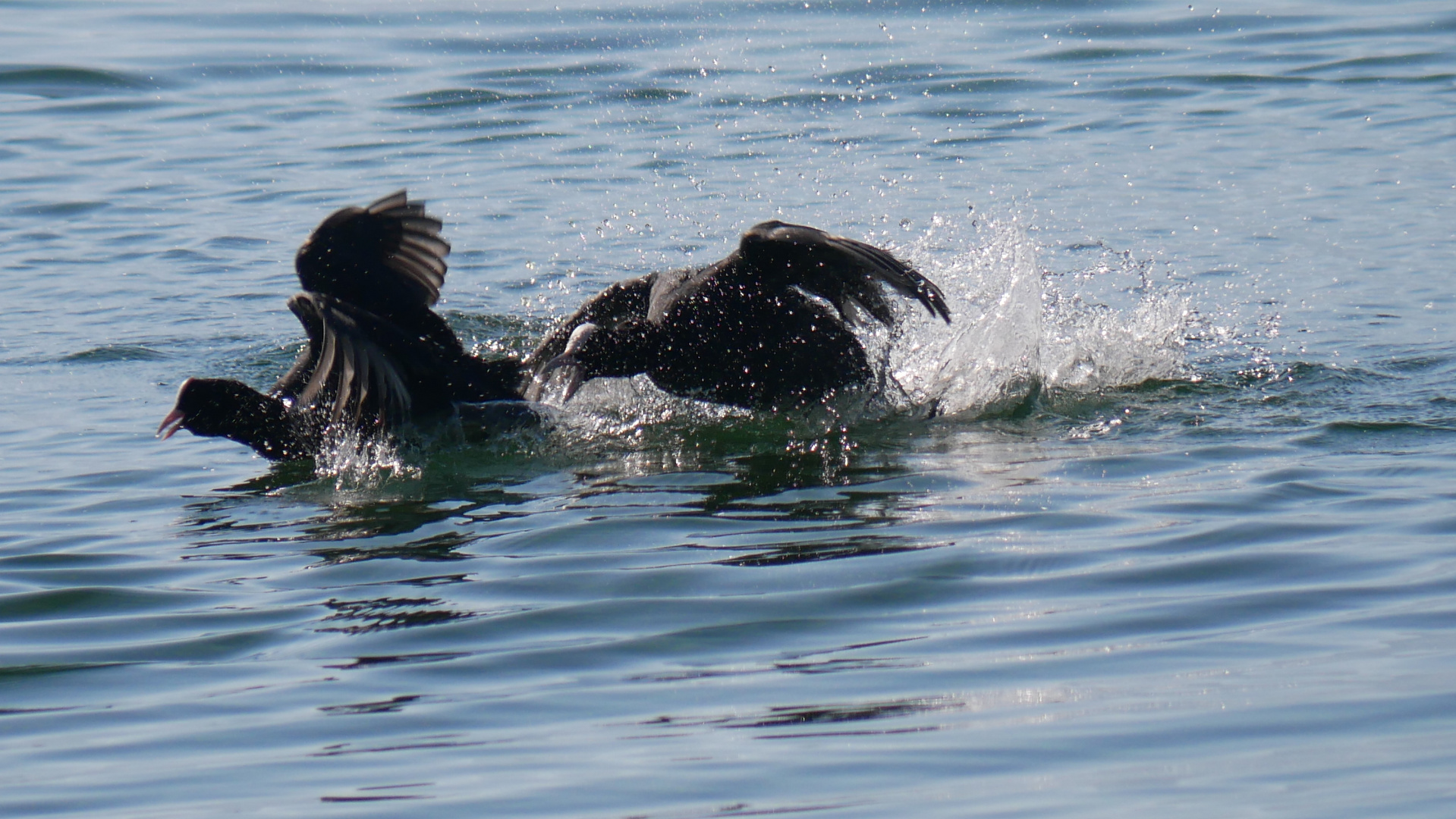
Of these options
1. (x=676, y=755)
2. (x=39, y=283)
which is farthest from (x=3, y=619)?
(x=39, y=283)

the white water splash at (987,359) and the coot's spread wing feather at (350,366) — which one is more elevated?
the coot's spread wing feather at (350,366)

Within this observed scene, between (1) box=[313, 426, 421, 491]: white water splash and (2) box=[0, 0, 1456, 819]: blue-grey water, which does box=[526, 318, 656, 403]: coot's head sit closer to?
(2) box=[0, 0, 1456, 819]: blue-grey water

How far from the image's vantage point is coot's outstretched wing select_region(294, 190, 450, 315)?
22.8 feet

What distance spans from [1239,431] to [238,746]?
394cm

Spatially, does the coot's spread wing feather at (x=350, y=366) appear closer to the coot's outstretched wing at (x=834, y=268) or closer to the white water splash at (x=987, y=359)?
the white water splash at (x=987, y=359)

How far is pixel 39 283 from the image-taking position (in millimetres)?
10297

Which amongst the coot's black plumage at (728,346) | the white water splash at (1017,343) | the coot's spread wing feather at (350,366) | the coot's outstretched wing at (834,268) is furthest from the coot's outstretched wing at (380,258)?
the white water splash at (1017,343)

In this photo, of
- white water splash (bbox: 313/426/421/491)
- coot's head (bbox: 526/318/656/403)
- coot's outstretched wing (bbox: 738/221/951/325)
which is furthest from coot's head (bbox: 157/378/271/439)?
coot's outstretched wing (bbox: 738/221/951/325)

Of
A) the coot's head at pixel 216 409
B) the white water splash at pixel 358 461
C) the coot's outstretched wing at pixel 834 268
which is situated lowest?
the white water splash at pixel 358 461

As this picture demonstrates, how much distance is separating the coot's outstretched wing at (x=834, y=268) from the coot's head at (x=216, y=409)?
6.58 ft

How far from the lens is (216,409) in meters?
6.95

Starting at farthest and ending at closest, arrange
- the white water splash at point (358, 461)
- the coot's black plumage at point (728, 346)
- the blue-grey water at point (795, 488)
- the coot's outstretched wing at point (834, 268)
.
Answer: the coot's black plumage at point (728, 346)
the white water splash at point (358, 461)
the coot's outstretched wing at point (834, 268)
the blue-grey water at point (795, 488)

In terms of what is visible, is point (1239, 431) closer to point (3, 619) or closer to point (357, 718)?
point (357, 718)

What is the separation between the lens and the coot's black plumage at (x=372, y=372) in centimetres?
675
